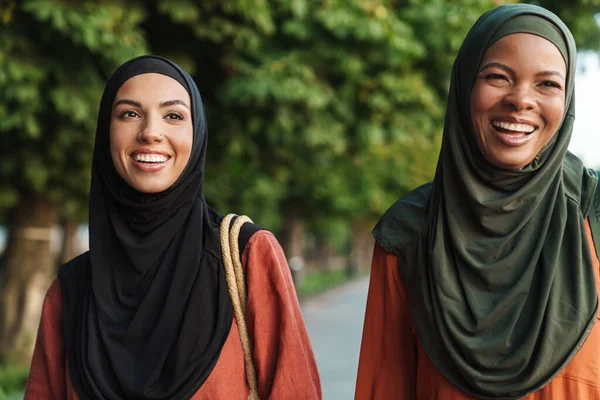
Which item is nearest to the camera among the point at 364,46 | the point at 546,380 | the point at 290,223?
the point at 546,380

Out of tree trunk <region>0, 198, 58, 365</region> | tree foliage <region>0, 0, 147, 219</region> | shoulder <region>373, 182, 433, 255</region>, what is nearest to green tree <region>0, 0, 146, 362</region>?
tree foliage <region>0, 0, 147, 219</region>

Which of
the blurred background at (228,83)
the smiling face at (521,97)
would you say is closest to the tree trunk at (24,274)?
the blurred background at (228,83)

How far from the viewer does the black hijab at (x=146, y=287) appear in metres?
2.72

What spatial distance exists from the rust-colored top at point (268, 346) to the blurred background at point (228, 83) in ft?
12.6

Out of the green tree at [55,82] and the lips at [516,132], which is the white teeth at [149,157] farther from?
the green tree at [55,82]

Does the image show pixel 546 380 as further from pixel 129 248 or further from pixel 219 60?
pixel 219 60

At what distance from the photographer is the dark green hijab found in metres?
2.46

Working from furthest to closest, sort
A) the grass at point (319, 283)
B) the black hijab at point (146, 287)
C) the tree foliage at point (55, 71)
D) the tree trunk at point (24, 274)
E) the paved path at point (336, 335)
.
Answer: the grass at point (319, 283) → the paved path at point (336, 335) → the tree trunk at point (24, 274) → the tree foliage at point (55, 71) → the black hijab at point (146, 287)

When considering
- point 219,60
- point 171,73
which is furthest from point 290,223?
point 171,73

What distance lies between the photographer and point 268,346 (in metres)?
2.83

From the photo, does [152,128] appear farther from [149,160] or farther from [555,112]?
[555,112]

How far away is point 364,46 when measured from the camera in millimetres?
7582

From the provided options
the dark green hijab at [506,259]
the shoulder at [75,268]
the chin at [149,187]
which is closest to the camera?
the dark green hijab at [506,259]

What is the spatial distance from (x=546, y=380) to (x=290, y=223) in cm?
2036
